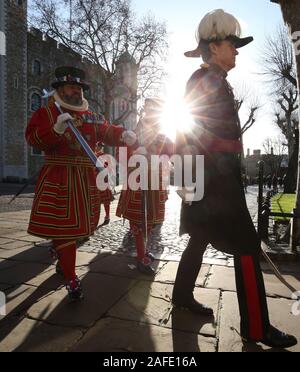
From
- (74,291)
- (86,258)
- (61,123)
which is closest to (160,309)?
(74,291)

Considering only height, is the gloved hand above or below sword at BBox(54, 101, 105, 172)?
above

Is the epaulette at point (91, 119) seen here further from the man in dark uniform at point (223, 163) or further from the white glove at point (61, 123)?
the man in dark uniform at point (223, 163)

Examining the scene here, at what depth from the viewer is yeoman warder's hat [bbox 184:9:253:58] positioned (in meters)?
2.44

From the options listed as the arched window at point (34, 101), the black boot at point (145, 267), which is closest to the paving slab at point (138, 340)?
the black boot at point (145, 267)

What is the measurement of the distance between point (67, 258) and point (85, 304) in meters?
0.41

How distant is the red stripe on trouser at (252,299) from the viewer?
2.28 meters

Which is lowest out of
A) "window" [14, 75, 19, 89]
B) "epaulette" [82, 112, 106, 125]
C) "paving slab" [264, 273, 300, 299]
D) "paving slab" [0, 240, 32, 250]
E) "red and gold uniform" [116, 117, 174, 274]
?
"paving slab" [264, 273, 300, 299]

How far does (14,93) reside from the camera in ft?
97.1

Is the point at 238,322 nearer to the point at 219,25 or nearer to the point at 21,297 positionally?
the point at 21,297

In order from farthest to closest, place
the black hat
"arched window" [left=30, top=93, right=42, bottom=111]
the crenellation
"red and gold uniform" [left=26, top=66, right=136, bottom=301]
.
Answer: the crenellation < "arched window" [left=30, top=93, right=42, bottom=111] < the black hat < "red and gold uniform" [left=26, top=66, right=136, bottom=301]

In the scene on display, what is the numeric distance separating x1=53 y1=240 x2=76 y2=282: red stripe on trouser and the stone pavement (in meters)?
0.22

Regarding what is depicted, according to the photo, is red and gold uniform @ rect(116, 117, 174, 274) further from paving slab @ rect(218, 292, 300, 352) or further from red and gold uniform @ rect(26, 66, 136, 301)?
paving slab @ rect(218, 292, 300, 352)

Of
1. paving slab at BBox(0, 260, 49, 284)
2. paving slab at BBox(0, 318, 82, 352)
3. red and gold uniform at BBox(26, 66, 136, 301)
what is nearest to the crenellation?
paving slab at BBox(0, 260, 49, 284)
